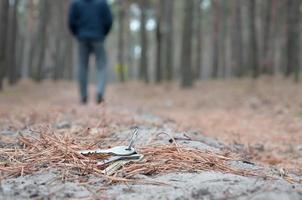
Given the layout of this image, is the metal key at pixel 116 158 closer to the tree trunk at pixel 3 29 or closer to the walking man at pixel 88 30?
the walking man at pixel 88 30

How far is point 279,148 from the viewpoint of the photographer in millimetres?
4773

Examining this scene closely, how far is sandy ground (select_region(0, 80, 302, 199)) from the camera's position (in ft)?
7.57

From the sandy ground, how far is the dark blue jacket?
6.78 feet

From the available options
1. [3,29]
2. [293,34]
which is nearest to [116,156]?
[3,29]

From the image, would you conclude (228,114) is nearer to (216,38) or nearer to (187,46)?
(187,46)

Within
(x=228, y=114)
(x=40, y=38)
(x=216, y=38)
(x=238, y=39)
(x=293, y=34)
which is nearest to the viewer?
(x=228, y=114)

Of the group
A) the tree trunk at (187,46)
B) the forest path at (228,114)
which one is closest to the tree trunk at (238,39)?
the tree trunk at (187,46)

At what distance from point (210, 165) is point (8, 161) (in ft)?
3.70

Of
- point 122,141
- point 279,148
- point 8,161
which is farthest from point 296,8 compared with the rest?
point 8,161

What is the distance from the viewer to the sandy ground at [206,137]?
231cm

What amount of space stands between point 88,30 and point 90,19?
0.66ft

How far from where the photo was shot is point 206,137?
14.5 ft

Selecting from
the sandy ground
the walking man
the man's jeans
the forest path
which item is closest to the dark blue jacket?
the walking man

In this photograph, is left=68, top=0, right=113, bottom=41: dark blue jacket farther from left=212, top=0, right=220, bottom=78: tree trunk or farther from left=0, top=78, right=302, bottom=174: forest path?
left=212, top=0, right=220, bottom=78: tree trunk
